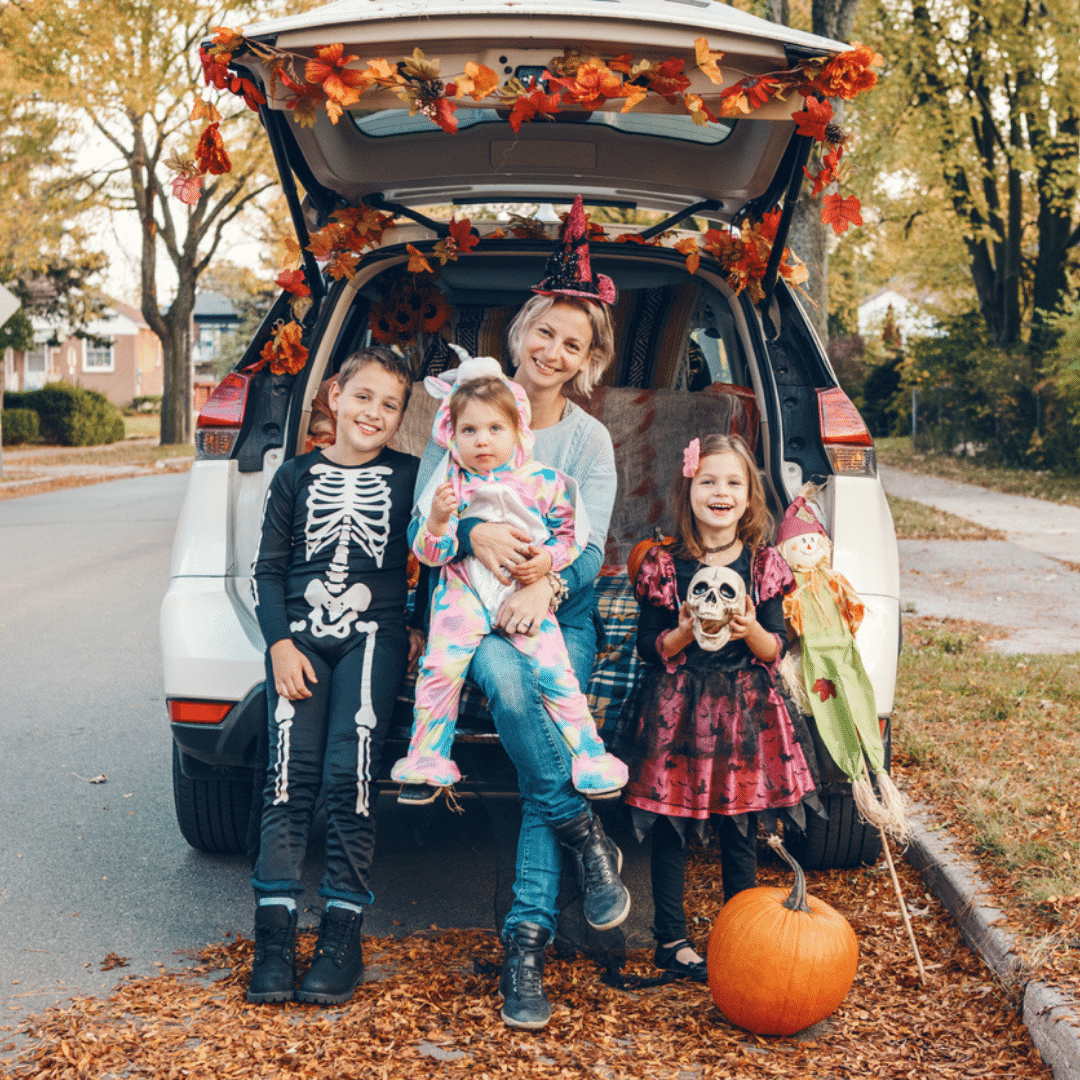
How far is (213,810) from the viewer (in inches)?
153

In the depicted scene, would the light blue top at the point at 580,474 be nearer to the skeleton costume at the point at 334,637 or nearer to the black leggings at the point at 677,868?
→ the skeleton costume at the point at 334,637

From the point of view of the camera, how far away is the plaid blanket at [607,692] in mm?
3213

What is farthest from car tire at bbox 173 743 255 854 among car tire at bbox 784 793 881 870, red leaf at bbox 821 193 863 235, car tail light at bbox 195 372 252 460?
red leaf at bbox 821 193 863 235

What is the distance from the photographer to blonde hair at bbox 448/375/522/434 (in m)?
3.20

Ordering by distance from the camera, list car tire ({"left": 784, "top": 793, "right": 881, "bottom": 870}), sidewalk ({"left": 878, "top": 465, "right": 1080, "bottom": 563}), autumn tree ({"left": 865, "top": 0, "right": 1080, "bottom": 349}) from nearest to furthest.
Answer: car tire ({"left": 784, "top": 793, "right": 881, "bottom": 870}), sidewalk ({"left": 878, "top": 465, "right": 1080, "bottom": 563}), autumn tree ({"left": 865, "top": 0, "right": 1080, "bottom": 349})

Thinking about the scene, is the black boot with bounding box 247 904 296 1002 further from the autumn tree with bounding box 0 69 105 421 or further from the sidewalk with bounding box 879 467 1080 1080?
the autumn tree with bounding box 0 69 105 421

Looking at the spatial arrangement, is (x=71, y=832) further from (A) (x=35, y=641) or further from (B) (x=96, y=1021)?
(A) (x=35, y=641)

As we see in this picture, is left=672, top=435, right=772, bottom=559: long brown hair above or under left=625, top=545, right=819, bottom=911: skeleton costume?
above

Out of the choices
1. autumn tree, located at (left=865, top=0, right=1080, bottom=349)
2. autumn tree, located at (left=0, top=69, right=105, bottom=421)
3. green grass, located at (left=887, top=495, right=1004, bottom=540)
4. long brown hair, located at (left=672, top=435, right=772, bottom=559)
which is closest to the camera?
long brown hair, located at (left=672, top=435, right=772, bottom=559)

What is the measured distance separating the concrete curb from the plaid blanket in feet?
3.56

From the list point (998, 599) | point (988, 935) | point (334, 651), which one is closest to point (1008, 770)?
point (988, 935)

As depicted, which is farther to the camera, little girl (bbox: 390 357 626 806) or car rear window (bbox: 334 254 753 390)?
car rear window (bbox: 334 254 753 390)

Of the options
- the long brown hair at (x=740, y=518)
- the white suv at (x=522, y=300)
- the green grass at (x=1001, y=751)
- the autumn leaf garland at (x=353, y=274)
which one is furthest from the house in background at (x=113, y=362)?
the long brown hair at (x=740, y=518)

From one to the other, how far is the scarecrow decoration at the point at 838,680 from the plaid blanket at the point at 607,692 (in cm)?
47
